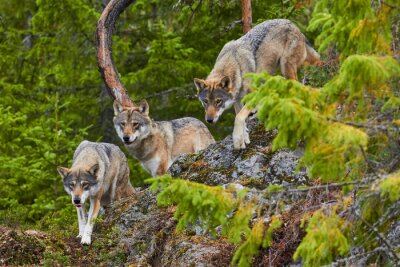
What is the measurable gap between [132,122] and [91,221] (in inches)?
87.2

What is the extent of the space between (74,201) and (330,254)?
5.72 m

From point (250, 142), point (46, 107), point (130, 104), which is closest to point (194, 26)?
point (46, 107)

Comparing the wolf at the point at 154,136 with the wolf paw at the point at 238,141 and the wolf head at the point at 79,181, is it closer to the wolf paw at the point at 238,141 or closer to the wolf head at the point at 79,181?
the wolf head at the point at 79,181

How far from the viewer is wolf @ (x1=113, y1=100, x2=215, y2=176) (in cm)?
1325

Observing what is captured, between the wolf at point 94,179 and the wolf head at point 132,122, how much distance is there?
358 mm

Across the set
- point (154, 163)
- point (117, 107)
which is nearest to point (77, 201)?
point (117, 107)

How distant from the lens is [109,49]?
14.4 metres

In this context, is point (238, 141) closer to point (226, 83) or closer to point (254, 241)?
point (226, 83)

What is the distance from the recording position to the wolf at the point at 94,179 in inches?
466

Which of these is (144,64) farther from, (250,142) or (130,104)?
(250,142)

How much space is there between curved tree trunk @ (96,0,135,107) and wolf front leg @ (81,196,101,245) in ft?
9.22

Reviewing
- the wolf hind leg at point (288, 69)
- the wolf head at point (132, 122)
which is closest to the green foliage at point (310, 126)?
the wolf hind leg at point (288, 69)

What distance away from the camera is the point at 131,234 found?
11305 millimetres

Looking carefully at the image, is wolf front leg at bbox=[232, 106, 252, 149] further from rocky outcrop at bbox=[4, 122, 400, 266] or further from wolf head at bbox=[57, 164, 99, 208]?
wolf head at bbox=[57, 164, 99, 208]
